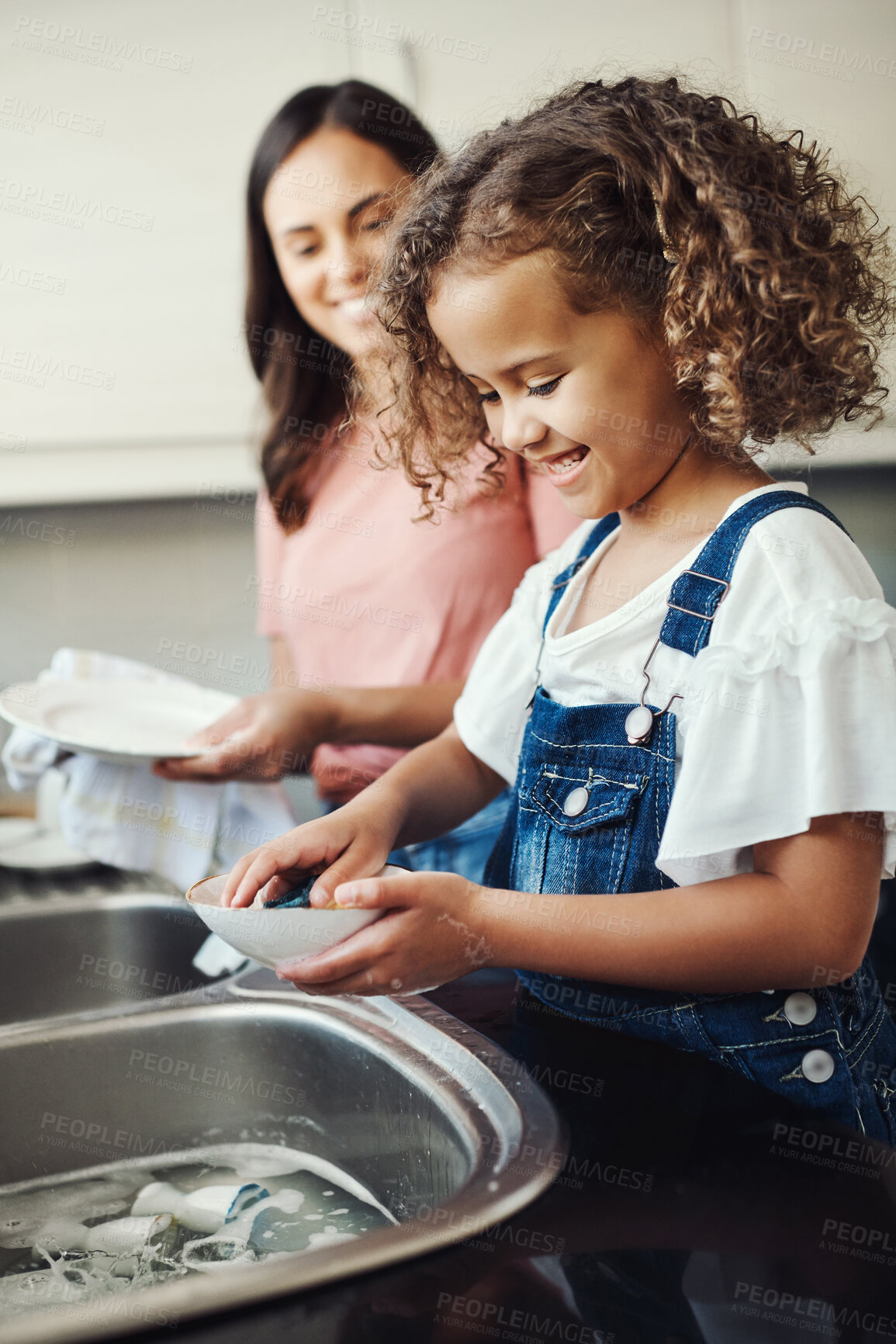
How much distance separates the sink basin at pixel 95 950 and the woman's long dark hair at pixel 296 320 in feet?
2.51

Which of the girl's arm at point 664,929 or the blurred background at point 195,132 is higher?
the blurred background at point 195,132

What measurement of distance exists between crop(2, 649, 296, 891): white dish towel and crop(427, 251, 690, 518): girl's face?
2.10ft

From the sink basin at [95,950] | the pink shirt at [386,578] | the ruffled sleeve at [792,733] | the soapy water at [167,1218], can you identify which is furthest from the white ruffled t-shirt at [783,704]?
the pink shirt at [386,578]

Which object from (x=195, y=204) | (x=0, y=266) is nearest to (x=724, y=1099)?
(x=195, y=204)

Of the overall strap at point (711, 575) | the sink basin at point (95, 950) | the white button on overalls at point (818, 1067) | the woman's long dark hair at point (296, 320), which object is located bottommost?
the sink basin at point (95, 950)

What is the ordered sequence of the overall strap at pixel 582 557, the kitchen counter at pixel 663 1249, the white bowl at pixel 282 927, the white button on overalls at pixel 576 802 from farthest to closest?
the overall strap at pixel 582 557 → the white button on overalls at pixel 576 802 → the white bowl at pixel 282 927 → the kitchen counter at pixel 663 1249

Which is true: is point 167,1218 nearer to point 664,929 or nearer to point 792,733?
point 664,929

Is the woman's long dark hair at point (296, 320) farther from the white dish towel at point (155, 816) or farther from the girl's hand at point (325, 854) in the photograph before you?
the girl's hand at point (325, 854)

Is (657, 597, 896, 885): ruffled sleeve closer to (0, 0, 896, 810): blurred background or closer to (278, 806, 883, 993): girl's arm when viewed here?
(278, 806, 883, 993): girl's arm

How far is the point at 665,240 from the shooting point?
77 centimetres

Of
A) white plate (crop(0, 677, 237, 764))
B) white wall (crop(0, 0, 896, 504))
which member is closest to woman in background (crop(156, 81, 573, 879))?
white plate (crop(0, 677, 237, 764))

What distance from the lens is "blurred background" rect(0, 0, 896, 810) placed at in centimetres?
181

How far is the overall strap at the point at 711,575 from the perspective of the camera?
74 cm

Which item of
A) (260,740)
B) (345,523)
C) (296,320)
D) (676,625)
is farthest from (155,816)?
(296,320)
